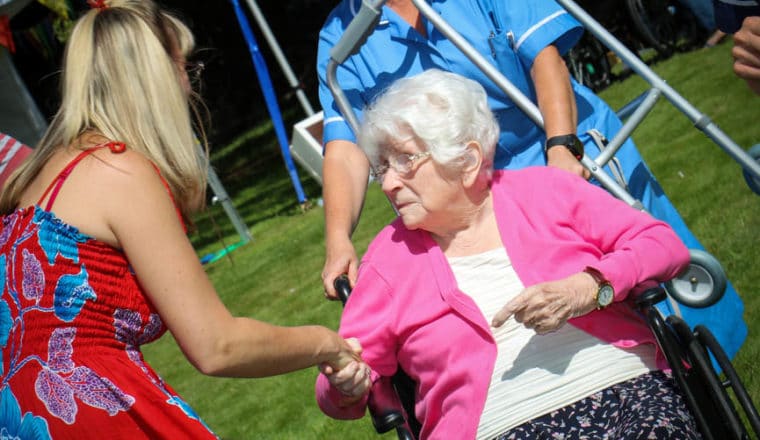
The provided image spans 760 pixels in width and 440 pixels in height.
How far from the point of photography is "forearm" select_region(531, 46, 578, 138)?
2.83 m

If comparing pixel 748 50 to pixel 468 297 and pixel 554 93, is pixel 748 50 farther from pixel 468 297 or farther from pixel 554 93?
pixel 468 297

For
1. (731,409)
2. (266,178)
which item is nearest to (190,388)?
(731,409)


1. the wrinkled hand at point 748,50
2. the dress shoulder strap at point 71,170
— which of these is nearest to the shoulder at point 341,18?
the dress shoulder strap at point 71,170

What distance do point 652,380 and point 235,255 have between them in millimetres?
8527

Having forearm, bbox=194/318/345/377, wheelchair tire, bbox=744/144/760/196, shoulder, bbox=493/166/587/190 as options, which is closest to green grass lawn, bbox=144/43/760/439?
forearm, bbox=194/318/345/377

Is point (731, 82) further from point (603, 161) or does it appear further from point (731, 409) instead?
Result: point (731, 409)

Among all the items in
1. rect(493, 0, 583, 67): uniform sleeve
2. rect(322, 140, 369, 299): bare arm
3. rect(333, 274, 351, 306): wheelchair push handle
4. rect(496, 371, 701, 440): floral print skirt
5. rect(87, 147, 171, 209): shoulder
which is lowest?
rect(496, 371, 701, 440): floral print skirt

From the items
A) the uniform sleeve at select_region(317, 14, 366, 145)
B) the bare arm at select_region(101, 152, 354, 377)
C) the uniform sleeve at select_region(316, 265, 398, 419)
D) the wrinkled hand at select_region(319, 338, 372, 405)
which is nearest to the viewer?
the bare arm at select_region(101, 152, 354, 377)

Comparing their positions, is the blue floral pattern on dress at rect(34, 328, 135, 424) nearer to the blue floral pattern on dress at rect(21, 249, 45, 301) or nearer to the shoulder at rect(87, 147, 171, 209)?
the blue floral pattern on dress at rect(21, 249, 45, 301)

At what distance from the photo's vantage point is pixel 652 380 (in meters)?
2.46

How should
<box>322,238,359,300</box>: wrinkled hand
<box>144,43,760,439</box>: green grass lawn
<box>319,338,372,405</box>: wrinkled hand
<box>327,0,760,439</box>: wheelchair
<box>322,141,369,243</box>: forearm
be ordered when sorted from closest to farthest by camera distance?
1. <box>327,0,760,439</box>: wheelchair
2. <box>319,338,372,405</box>: wrinkled hand
3. <box>322,238,359,300</box>: wrinkled hand
4. <box>322,141,369,243</box>: forearm
5. <box>144,43,760,439</box>: green grass lawn

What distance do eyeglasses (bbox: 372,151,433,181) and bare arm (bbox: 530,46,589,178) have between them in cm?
44

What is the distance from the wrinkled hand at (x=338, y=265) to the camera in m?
2.86

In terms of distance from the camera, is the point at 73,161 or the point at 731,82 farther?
the point at 731,82
